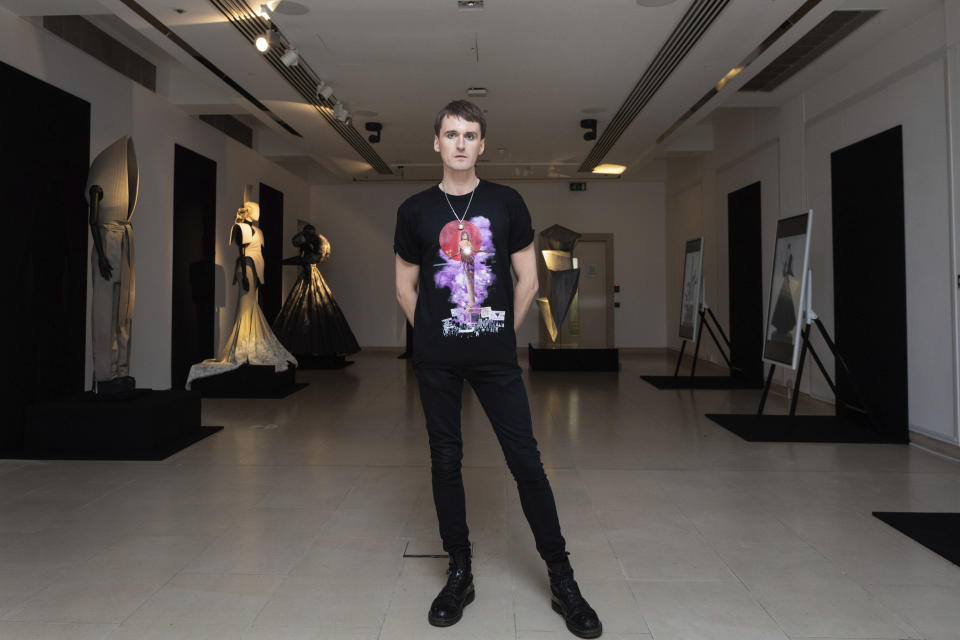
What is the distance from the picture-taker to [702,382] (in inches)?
307

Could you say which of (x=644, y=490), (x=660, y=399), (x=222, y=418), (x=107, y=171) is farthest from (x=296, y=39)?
(x=660, y=399)

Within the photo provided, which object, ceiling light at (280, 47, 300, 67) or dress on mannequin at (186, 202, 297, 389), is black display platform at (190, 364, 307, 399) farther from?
ceiling light at (280, 47, 300, 67)

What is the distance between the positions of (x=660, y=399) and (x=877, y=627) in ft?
15.6

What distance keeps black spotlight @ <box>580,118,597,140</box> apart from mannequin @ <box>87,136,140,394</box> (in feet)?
16.0

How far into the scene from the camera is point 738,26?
4664mm

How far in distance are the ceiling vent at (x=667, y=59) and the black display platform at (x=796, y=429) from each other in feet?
9.67

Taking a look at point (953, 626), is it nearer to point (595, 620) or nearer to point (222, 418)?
point (595, 620)

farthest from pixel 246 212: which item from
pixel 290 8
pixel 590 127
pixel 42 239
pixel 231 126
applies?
pixel 590 127

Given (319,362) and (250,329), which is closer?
(250,329)

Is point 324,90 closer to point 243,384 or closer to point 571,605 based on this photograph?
point 243,384

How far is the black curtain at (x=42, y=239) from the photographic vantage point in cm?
439

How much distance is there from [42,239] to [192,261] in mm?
2540

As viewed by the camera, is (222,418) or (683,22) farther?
(222,418)

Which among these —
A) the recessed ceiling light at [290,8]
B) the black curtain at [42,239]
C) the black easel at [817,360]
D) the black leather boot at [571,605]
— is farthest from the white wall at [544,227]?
the black leather boot at [571,605]
